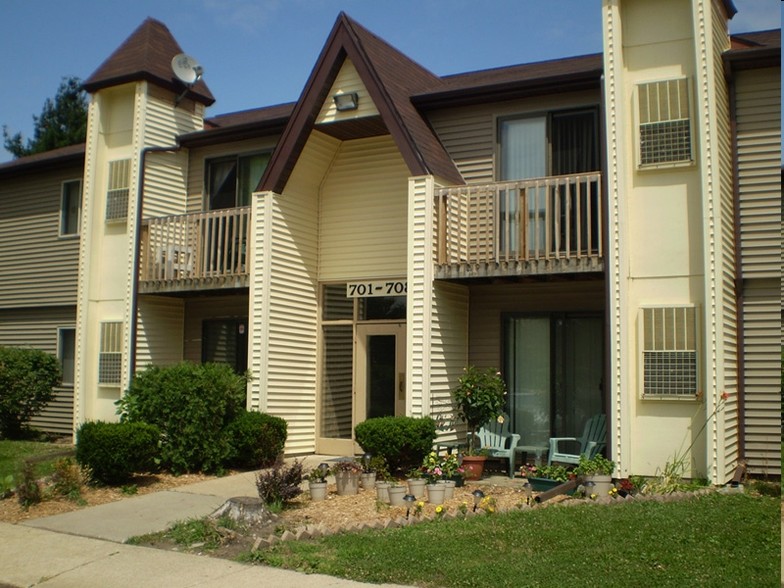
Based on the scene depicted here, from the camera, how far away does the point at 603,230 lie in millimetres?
12625

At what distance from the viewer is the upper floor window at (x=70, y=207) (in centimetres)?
2031

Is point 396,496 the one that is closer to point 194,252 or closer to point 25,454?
point 194,252

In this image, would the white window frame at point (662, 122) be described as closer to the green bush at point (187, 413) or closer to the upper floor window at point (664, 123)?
the upper floor window at point (664, 123)

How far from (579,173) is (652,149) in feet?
5.46

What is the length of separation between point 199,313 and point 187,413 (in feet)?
16.9

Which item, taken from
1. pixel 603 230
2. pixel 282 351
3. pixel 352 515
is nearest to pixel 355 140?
pixel 282 351

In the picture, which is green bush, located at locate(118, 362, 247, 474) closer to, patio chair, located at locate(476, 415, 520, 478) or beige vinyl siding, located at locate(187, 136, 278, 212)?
patio chair, located at locate(476, 415, 520, 478)

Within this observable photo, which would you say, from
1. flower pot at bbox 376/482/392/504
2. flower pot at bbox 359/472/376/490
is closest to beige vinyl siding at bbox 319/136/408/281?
flower pot at bbox 359/472/376/490

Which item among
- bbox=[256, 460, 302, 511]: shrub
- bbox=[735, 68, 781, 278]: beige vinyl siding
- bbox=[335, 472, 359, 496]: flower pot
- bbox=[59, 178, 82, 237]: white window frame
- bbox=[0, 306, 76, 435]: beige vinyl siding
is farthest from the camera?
bbox=[59, 178, 82, 237]: white window frame

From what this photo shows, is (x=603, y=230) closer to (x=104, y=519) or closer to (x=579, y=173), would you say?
(x=579, y=173)

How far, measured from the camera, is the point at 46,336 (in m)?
20.3

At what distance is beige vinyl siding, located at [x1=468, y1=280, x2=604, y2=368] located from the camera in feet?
46.0

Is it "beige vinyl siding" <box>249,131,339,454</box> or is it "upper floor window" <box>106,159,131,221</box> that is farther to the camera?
"upper floor window" <box>106,159,131,221</box>

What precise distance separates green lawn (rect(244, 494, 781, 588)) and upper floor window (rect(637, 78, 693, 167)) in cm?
521
